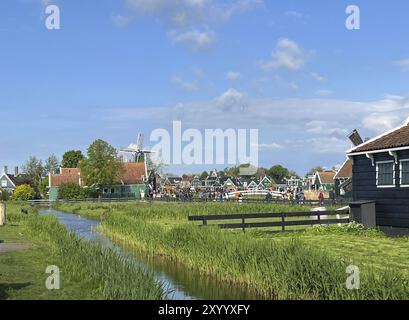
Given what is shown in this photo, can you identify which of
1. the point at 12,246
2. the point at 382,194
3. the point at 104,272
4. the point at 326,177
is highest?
the point at 326,177

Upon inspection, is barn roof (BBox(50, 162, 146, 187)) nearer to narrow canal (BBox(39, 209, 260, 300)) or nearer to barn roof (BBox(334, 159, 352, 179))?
barn roof (BBox(334, 159, 352, 179))

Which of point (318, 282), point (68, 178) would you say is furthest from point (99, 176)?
point (318, 282)

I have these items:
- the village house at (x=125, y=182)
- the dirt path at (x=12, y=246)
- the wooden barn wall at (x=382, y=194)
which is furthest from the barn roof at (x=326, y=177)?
the dirt path at (x=12, y=246)

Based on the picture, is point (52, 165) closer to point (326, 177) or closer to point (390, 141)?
point (326, 177)

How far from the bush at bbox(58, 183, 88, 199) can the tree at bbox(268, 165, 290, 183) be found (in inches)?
3695

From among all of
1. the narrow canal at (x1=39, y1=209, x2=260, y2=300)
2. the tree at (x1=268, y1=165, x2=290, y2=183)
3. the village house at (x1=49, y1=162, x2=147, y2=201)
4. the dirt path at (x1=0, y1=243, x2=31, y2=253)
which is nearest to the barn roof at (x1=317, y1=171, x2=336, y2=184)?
the village house at (x1=49, y1=162, x2=147, y2=201)

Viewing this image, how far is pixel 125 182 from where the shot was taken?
320 ft

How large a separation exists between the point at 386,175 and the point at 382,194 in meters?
0.84

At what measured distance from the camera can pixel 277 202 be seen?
51469 millimetres

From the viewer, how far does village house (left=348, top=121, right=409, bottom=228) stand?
820 inches

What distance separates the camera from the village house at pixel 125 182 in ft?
310

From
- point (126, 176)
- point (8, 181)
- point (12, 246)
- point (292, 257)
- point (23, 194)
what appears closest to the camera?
point (292, 257)

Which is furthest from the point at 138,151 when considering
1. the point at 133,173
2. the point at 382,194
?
the point at 382,194
